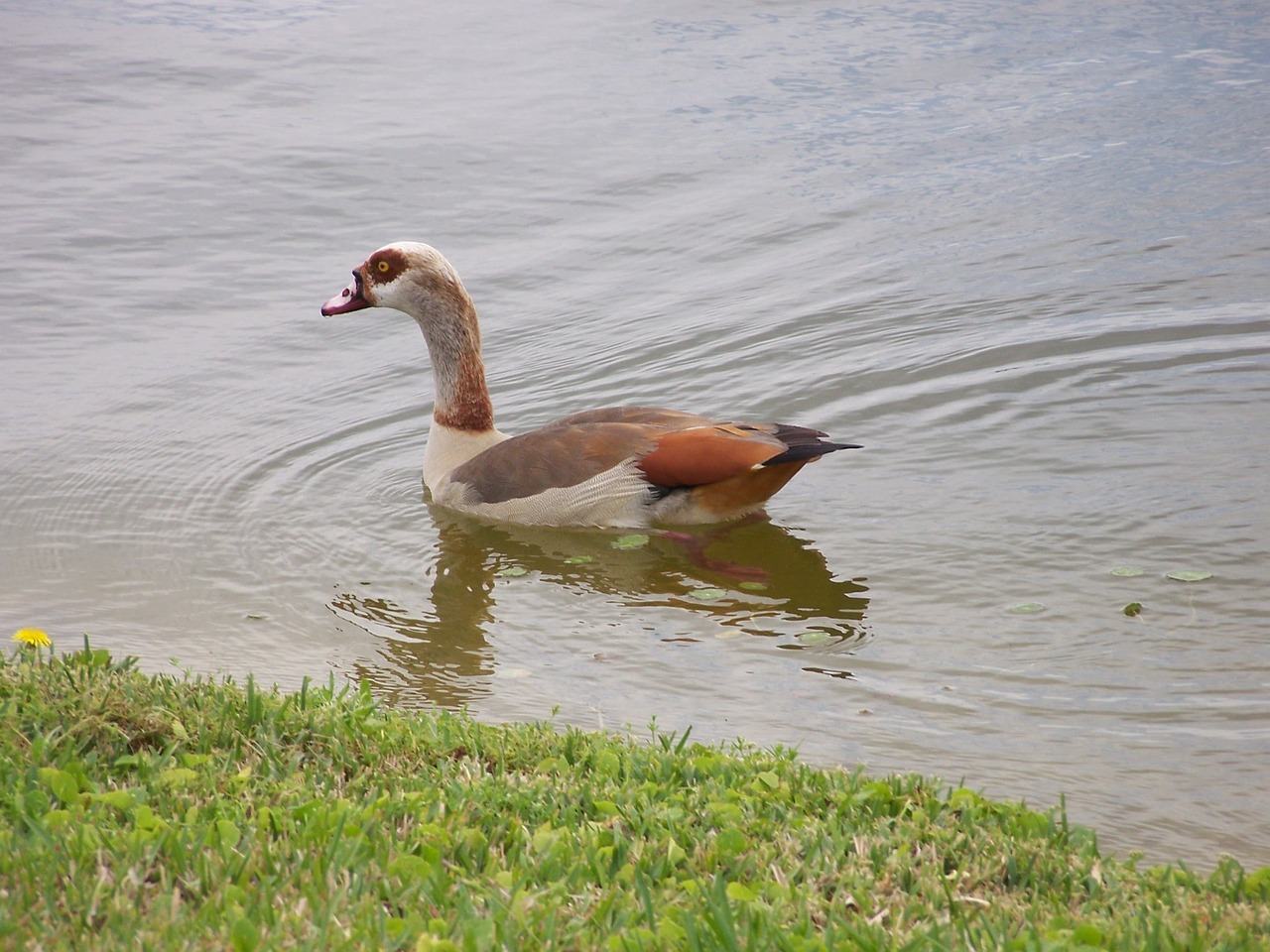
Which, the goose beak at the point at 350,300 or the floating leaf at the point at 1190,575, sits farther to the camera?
the goose beak at the point at 350,300

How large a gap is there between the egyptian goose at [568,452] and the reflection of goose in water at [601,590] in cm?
16

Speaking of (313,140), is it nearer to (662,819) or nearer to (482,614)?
(482,614)

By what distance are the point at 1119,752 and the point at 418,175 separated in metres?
10.3

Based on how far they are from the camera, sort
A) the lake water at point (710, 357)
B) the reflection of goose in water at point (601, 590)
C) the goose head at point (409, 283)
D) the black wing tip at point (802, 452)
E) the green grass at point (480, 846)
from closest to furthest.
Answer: the green grass at point (480, 846), the lake water at point (710, 357), the reflection of goose in water at point (601, 590), the black wing tip at point (802, 452), the goose head at point (409, 283)

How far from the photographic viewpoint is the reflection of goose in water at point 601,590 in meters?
6.21

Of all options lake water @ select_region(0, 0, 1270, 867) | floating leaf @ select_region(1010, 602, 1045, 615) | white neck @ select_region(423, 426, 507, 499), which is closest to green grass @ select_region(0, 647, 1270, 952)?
lake water @ select_region(0, 0, 1270, 867)

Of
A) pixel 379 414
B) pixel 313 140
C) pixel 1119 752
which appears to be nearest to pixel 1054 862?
pixel 1119 752

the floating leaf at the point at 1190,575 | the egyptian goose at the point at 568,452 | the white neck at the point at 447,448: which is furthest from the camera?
the white neck at the point at 447,448

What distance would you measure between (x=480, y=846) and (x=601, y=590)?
3.56 metres

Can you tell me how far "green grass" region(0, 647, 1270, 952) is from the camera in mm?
3068

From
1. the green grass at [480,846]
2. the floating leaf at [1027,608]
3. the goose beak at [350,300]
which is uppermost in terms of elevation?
the goose beak at [350,300]

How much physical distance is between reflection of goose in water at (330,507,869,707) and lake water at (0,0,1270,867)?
3cm

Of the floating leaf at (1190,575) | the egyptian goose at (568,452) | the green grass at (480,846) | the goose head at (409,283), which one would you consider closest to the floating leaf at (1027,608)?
the floating leaf at (1190,575)

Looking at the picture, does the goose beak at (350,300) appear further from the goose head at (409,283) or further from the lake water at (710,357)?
the lake water at (710,357)
